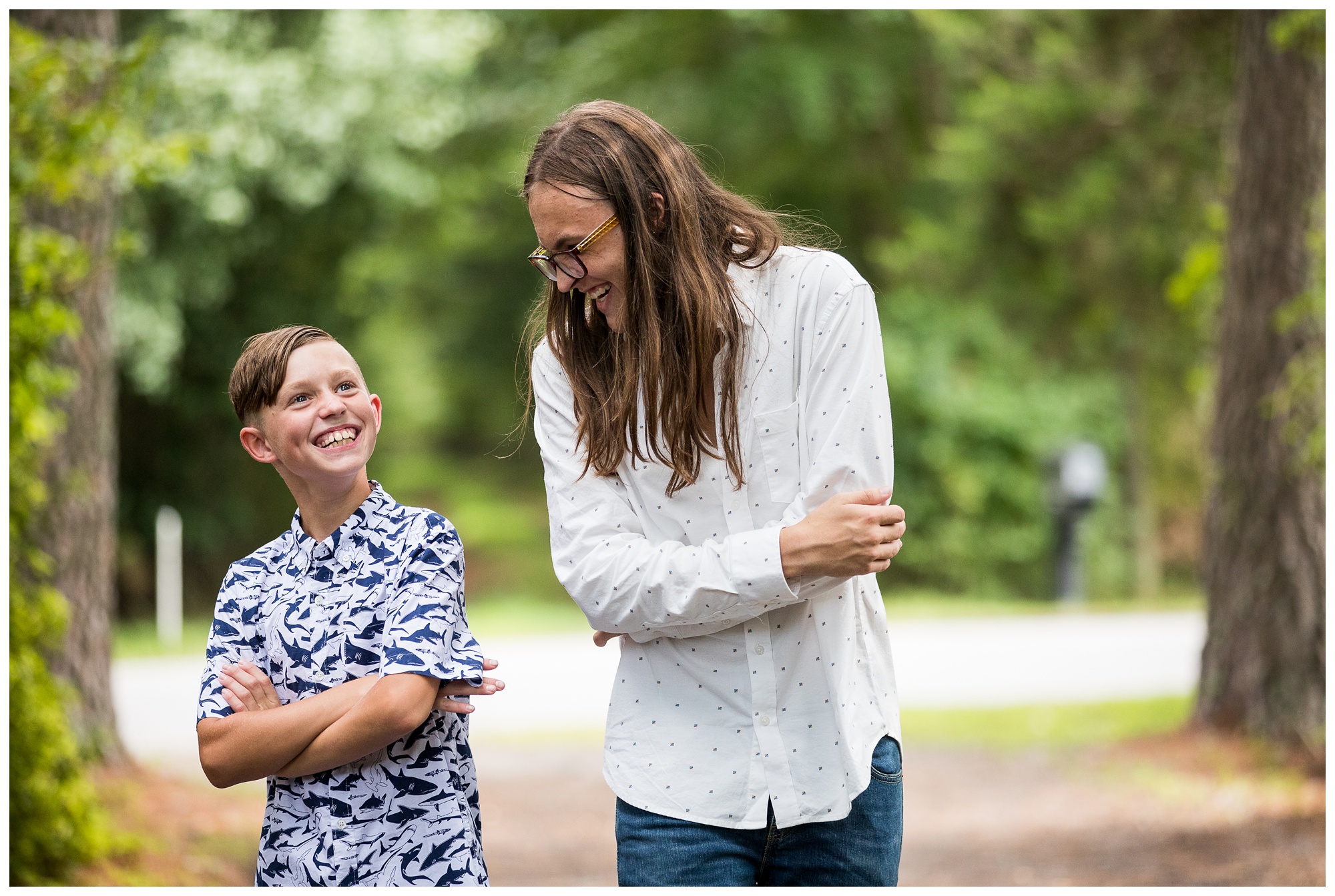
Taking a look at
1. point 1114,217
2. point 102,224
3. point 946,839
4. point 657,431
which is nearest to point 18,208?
point 102,224

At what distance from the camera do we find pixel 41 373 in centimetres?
412

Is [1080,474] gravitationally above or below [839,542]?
below

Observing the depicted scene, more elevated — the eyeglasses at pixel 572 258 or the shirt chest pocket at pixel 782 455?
the eyeglasses at pixel 572 258

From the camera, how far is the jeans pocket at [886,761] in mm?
2061

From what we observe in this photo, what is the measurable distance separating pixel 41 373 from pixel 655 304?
2.84 meters

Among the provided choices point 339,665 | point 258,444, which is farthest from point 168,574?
point 339,665

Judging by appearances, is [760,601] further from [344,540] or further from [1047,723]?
[1047,723]

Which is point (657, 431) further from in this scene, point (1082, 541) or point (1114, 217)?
point (1082, 541)

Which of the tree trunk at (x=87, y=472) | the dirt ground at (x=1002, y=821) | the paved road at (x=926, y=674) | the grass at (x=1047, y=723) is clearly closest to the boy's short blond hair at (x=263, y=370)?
the dirt ground at (x=1002, y=821)

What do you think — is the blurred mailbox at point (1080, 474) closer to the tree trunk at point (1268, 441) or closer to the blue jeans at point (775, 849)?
the tree trunk at point (1268, 441)

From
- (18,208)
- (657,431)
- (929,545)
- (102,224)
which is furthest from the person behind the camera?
(929,545)

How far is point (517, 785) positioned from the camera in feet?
23.5

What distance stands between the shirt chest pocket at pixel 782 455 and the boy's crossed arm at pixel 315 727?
0.52 m

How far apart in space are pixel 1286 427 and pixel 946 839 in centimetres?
253
